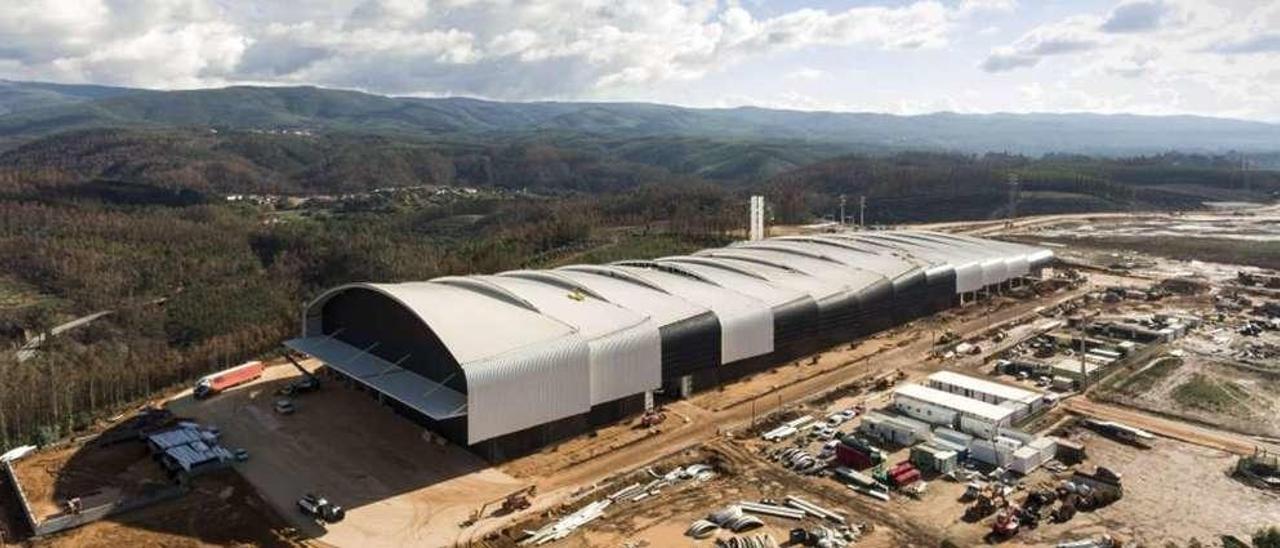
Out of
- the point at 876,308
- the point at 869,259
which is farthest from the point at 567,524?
the point at 869,259

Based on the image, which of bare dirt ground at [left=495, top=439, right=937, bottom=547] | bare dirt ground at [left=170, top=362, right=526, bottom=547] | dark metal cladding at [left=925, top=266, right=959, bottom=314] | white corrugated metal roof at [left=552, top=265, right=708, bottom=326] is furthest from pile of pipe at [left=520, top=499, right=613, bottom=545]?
dark metal cladding at [left=925, top=266, right=959, bottom=314]

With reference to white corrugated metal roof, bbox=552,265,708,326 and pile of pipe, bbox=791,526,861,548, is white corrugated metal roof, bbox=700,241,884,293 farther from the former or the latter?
pile of pipe, bbox=791,526,861,548

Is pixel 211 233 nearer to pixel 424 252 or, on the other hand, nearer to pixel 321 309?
pixel 424 252

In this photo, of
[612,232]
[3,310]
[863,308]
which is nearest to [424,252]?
[612,232]

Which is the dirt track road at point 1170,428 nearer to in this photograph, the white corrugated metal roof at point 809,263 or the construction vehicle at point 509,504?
the white corrugated metal roof at point 809,263

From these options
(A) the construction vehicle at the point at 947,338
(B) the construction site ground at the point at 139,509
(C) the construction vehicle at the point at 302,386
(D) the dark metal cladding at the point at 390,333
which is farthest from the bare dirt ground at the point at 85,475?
(A) the construction vehicle at the point at 947,338

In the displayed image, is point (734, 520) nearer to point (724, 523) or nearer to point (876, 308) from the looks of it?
point (724, 523)
